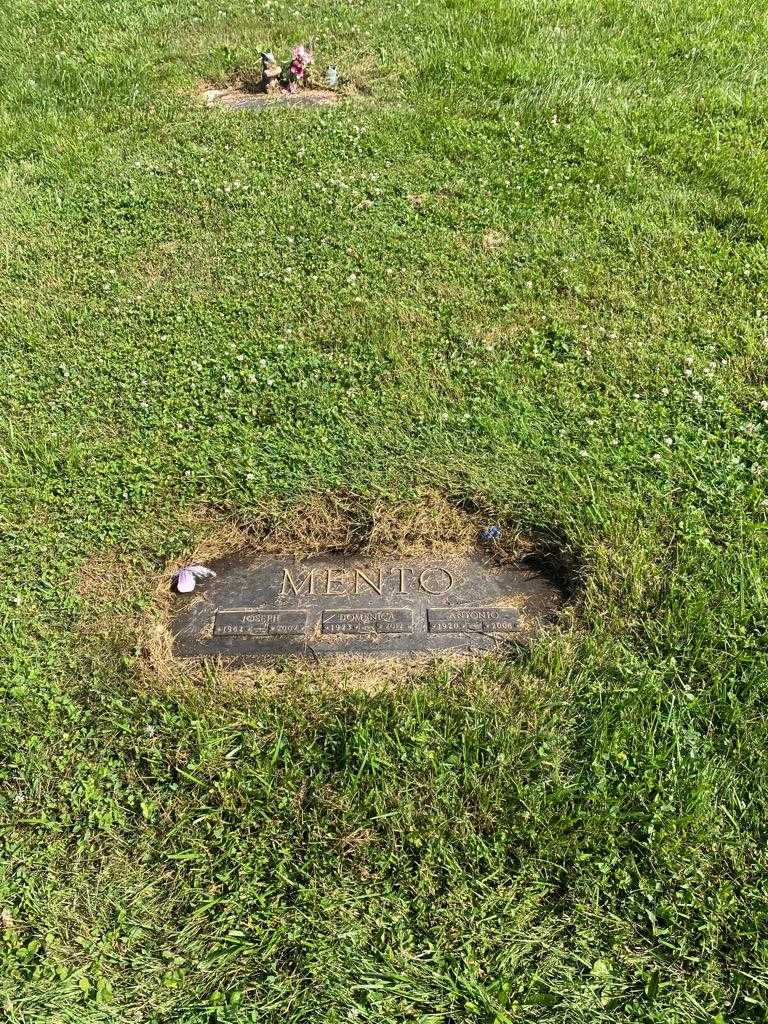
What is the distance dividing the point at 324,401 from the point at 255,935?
2364 mm

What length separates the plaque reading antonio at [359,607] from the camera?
10.2 ft

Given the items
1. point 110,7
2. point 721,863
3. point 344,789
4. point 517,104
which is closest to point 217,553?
point 344,789

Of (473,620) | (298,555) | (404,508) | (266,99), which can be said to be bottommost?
(473,620)

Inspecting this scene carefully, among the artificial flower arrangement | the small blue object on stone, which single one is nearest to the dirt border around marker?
the small blue object on stone

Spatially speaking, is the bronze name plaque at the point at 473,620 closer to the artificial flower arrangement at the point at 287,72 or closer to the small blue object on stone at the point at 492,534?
the small blue object on stone at the point at 492,534

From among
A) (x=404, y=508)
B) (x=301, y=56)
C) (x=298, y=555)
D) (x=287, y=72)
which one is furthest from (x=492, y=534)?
(x=287, y=72)

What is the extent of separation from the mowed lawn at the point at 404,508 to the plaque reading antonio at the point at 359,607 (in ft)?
0.51

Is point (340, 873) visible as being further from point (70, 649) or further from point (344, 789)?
point (70, 649)

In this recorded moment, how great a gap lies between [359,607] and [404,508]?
1.69 feet

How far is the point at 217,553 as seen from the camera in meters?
3.49

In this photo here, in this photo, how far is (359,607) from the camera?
3.22 metres

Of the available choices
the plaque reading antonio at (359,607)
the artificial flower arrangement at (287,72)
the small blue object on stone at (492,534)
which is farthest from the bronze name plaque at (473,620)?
the artificial flower arrangement at (287,72)

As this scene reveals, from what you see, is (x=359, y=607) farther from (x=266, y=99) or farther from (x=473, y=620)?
(x=266, y=99)

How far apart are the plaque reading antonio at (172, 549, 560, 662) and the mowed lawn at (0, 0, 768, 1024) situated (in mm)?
157
